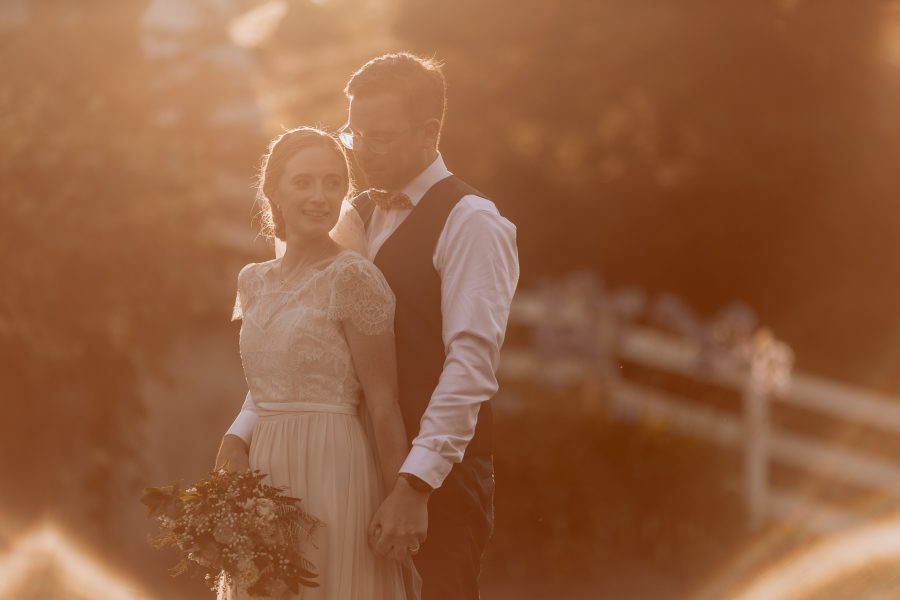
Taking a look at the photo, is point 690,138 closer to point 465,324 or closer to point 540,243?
point 540,243

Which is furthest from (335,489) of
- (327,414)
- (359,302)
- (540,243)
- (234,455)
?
(540,243)

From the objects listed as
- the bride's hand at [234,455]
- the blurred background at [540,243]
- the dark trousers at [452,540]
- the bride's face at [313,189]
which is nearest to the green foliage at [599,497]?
the blurred background at [540,243]

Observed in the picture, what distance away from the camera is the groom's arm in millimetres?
3627

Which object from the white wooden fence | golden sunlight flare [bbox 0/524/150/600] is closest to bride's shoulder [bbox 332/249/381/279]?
golden sunlight flare [bbox 0/524/150/600]

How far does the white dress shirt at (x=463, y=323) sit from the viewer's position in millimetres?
3631

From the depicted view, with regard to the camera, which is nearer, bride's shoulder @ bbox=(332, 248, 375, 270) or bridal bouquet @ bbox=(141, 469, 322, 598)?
bridal bouquet @ bbox=(141, 469, 322, 598)

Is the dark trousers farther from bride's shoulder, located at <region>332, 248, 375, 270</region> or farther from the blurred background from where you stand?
the blurred background

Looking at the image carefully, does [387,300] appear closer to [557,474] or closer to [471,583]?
[471,583]

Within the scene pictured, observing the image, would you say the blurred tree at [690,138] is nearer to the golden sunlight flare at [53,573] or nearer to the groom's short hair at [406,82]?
the golden sunlight flare at [53,573]

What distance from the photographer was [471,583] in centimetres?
393

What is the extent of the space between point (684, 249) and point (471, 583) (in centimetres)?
1329

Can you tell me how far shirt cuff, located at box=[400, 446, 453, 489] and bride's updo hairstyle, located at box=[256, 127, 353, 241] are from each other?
0.72m

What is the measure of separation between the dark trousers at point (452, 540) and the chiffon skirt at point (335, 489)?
104mm

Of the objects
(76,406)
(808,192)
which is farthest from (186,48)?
(808,192)
